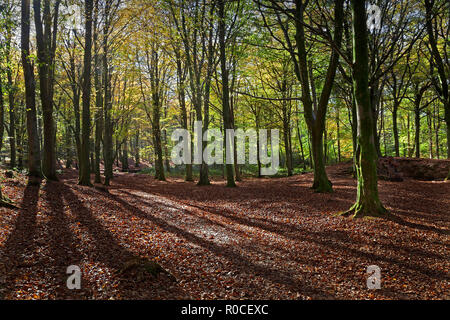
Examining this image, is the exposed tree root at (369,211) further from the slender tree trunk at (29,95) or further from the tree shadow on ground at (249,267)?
the slender tree trunk at (29,95)

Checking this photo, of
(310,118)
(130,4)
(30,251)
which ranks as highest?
(130,4)

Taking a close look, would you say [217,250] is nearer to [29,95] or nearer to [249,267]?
[249,267]

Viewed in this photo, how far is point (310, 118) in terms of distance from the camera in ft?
35.6

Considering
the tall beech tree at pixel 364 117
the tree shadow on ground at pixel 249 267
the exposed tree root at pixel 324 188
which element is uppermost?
the tall beech tree at pixel 364 117

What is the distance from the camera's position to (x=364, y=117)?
21.6 feet

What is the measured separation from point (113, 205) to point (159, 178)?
1148 centimetres

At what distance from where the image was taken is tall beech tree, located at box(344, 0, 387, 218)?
6.51 m

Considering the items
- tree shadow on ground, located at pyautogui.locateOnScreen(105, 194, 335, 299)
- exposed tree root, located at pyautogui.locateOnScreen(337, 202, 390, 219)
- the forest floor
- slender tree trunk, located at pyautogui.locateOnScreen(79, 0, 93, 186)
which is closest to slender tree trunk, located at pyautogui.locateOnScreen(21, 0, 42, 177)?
slender tree trunk, located at pyautogui.locateOnScreen(79, 0, 93, 186)

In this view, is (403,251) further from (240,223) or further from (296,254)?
(240,223)

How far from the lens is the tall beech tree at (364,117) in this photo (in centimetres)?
651

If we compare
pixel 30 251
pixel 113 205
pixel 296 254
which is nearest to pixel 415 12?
pixel 296 254

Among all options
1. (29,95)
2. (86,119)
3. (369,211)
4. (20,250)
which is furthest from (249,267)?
(86,119)

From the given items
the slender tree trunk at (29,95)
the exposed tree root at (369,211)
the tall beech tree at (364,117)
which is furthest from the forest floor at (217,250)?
the slender tree trunk at (29,95)

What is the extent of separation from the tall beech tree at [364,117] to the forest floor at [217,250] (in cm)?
63
